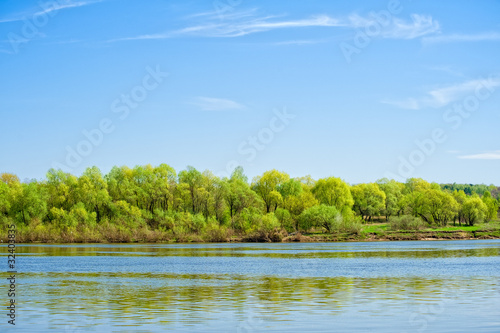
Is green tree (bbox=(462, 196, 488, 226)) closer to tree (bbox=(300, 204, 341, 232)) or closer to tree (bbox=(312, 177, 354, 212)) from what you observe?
tree (bbox=(312, 177, 354, 212))

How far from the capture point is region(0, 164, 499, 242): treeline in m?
101

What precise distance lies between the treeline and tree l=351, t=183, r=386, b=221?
15013 millimetres

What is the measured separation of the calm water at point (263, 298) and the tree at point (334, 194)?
211 feet

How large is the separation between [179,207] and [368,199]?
48.8 metres

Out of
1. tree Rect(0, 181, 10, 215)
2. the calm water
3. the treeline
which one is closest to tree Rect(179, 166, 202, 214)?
the treeline

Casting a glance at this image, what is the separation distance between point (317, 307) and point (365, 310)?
79.7 inches

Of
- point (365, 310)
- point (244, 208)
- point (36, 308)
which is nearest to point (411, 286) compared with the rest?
point (365, 310)

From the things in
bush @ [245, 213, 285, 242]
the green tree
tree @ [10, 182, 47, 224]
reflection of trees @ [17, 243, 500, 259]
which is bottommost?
reflection of trees @ [17, 243, 500, 259]

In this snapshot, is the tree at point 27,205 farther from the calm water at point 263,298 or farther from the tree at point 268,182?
the calm water at point 263,298

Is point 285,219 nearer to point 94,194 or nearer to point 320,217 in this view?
point 320,217

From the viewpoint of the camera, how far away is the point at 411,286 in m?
31.8

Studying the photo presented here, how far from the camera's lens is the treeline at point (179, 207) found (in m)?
101

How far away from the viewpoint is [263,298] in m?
27.4

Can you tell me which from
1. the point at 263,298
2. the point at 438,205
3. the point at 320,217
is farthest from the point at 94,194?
the point at 263,298
